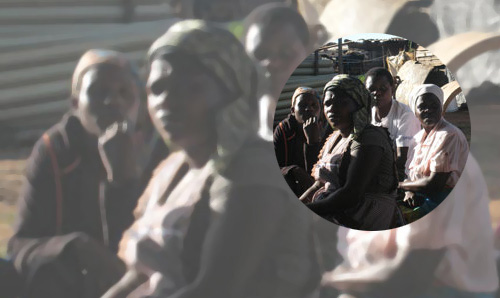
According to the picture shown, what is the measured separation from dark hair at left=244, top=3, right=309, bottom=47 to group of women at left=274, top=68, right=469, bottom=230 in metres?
0.27

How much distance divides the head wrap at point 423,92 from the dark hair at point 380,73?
0.12m

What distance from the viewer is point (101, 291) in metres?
3.59

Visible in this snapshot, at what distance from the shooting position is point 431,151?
351 cm

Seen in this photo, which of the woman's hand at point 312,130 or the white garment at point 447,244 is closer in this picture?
the woman's hand at point 312,130

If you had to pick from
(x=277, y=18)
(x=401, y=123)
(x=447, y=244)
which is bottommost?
(x=447, y=244)

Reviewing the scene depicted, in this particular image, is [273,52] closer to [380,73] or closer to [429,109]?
[380,73]

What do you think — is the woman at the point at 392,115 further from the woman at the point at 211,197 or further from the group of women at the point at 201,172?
the woman at the point at 211,197

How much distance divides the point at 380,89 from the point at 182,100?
924 mm

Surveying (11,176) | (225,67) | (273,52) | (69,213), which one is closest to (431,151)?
(273,52)

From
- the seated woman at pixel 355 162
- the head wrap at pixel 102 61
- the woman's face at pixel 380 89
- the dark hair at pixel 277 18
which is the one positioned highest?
the dark hair at pixel 277 18

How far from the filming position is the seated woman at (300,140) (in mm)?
3451

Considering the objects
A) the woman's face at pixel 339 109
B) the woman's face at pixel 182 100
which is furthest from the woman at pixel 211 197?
the woman's face at pixel 339 109

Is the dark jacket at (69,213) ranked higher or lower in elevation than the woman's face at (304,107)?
lower

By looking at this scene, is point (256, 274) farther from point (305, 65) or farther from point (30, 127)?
point (30, 127)
